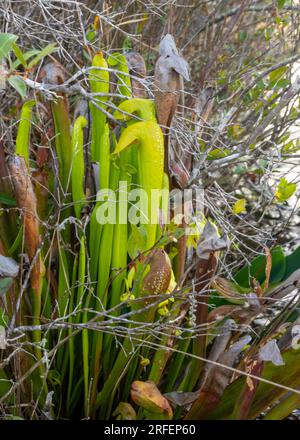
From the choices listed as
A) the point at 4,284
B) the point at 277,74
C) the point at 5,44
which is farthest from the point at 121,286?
the point at 277,74

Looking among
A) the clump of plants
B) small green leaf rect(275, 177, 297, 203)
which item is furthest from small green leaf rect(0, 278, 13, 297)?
small green leaf rect(275, 177, 297, 203)

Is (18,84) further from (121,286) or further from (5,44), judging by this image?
(121,286)

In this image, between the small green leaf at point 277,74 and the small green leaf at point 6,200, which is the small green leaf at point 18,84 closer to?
the small green leaf at point 6,200

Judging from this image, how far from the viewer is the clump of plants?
1183 mm

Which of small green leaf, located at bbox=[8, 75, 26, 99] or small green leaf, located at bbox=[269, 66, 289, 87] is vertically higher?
small green leaf, located at bbox=[269, 66, 289, 87]

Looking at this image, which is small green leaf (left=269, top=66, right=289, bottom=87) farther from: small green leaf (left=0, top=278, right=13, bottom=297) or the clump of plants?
small green leaf (left=0, top=278, right=13, bottom=297)

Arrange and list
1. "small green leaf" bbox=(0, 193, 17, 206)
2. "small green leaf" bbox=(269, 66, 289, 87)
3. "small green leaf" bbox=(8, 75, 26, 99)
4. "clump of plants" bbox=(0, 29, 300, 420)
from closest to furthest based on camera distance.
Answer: "small green leaf" bbox=(8, 75, 26, 99)
"clump of plants" bbox=(0, 29, 300, 420)
"small green leaf" bbox=(0, 193, 17, 206)
"small green leaf" bbox=(269, 66, 289, 87)

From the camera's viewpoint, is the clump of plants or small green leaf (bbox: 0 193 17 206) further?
small green leaf (bbox: 0 193 17 206)

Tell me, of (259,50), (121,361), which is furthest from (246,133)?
(121,361)

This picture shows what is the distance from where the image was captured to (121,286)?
1.31 meters

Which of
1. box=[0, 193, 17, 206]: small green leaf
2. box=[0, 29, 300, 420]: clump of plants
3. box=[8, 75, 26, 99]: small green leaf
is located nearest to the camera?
box=[8, 75, 26, 99]: small green leaf

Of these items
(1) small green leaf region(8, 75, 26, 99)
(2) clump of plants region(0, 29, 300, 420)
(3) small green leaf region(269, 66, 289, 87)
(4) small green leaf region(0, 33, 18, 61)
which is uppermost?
(3) small green leaf region(269, 66, 289, 87)

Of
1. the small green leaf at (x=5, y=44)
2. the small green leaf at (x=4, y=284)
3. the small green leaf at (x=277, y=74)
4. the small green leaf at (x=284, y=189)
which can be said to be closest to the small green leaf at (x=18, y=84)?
the small green leaf at (x=5, y=44)
